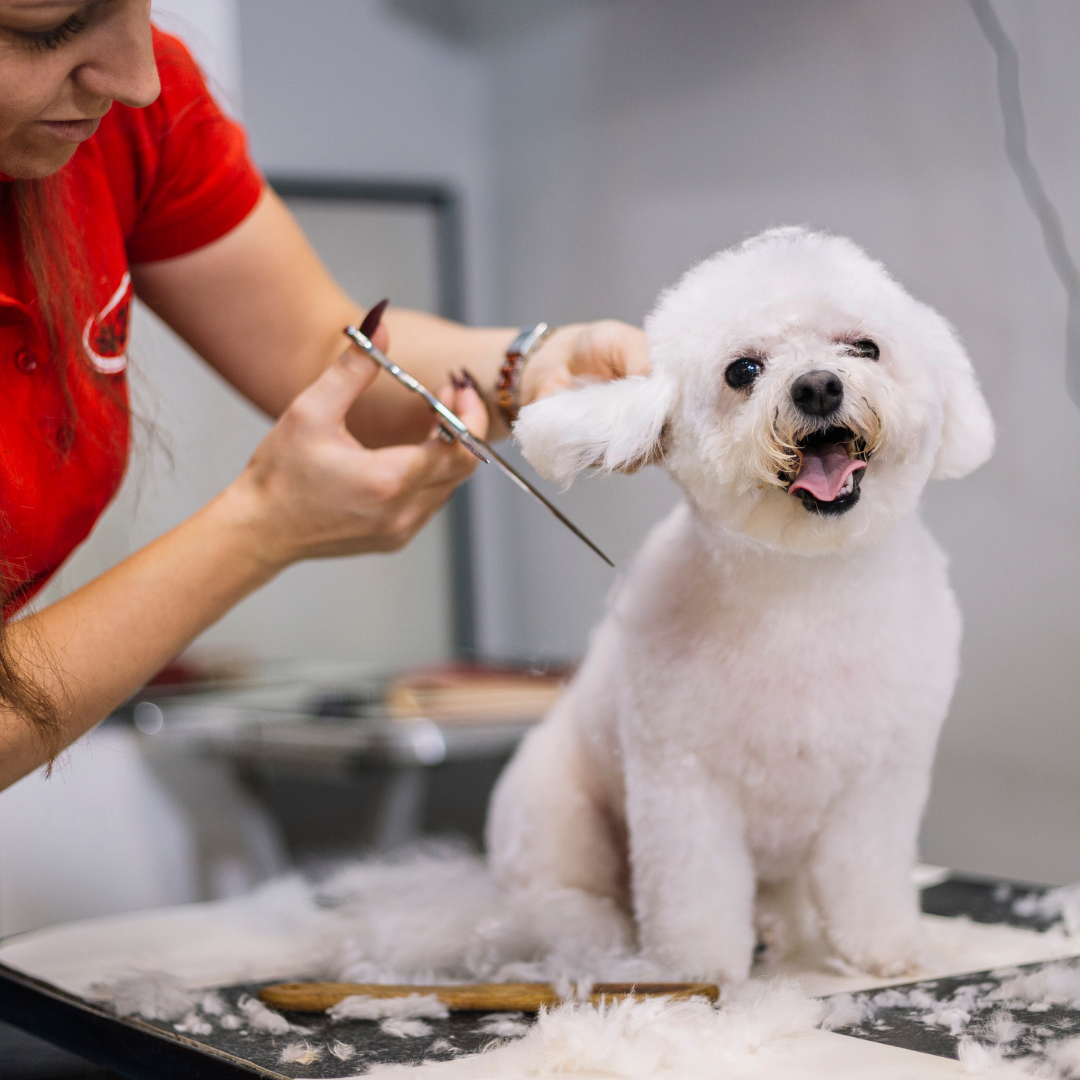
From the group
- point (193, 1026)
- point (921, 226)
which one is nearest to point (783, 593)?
point (193, 1026)

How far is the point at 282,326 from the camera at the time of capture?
1.03 metres

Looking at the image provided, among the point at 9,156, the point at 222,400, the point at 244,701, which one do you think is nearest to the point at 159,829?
the point at 244,701

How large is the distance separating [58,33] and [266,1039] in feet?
1.92

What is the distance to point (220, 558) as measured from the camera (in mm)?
813

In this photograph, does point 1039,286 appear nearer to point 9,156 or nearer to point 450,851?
point 450,851

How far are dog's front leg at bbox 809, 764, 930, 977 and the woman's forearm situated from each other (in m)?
0.44

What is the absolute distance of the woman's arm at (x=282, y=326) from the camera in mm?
983

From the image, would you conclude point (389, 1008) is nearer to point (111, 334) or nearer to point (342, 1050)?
point (342, 1050)

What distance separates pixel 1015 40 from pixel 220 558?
769 millimetres

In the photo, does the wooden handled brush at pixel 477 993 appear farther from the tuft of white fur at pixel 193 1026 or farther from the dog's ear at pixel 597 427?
the dog's ear at pixel 597 427

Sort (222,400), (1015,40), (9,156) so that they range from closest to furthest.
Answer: (9,156)
(1015,40)
(222,400)

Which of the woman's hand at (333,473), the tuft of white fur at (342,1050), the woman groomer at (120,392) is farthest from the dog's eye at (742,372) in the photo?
the tuft of white fur at (342,1050)

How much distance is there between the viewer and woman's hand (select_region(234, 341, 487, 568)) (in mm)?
799

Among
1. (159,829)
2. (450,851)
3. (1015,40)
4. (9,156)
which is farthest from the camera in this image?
(159,829)
